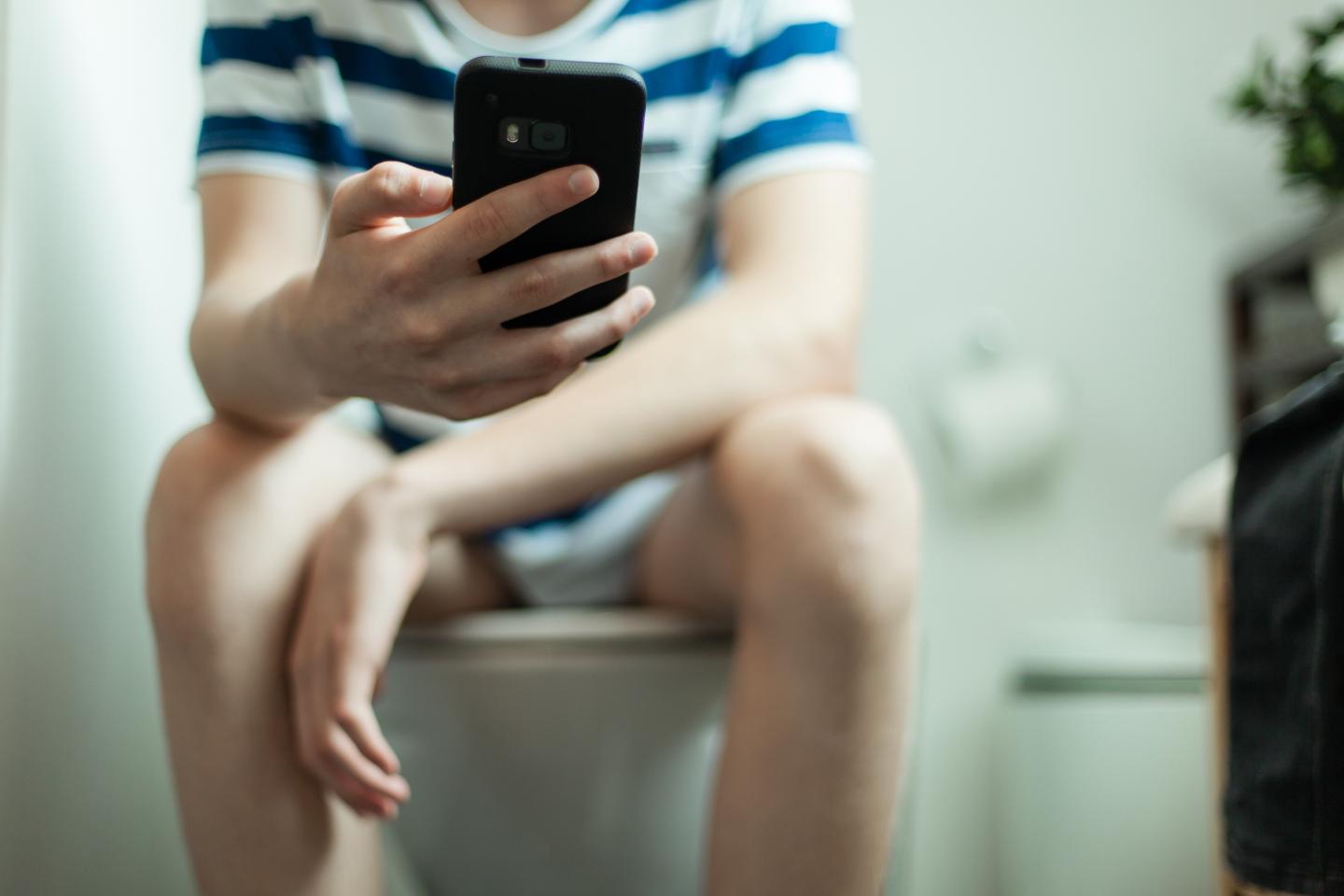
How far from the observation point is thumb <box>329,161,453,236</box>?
37 centimetres

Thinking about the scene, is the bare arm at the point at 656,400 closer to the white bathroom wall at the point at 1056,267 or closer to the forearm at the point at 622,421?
the forearm at the point at 622,421

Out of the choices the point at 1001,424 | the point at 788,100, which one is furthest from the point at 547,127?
the point at 1001,424

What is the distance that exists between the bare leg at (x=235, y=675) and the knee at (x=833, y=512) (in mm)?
219

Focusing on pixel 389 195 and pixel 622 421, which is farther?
pixel 622 421

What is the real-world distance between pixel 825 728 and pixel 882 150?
102cm

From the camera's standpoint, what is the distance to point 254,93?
63 cm

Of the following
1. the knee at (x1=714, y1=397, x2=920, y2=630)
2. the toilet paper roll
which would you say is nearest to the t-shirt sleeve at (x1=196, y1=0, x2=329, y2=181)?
Answer: the knee at (x1=714, y1=397, x2=920, y2=630)

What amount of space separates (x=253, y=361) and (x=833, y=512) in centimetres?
26

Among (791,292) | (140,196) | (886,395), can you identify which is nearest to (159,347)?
(140,196)

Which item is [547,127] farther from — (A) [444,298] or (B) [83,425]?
(B) [83,425]

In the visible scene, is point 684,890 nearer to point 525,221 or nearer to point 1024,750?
point 525,221

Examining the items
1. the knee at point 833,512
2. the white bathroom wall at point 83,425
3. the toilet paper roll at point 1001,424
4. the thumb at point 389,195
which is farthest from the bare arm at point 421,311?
the toilet paper roll at point 1001,424

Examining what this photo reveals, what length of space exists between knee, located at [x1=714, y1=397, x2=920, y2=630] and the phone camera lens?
7.0 inches

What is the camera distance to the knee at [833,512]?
1.54 ft
